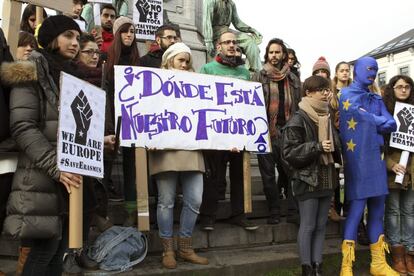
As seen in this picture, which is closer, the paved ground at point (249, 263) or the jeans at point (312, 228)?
the paved ground at point (249, 263)

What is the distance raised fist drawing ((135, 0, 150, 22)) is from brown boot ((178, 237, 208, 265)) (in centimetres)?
366

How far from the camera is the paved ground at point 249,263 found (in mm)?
3850

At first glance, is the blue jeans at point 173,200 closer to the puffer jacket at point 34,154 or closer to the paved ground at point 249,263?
the paved ground at point 249,263

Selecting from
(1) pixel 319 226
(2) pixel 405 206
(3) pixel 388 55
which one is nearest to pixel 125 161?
(1) pixel 319 226

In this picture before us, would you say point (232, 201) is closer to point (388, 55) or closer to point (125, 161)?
point (125, 161)

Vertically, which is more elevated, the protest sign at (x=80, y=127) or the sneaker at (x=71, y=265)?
the protest sign at (x=80, y=127)

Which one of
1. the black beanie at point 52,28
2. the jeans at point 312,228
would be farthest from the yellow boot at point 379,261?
the black beanie at point 52,28

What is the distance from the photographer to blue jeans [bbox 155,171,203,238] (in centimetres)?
397

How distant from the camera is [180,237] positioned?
4.09 m

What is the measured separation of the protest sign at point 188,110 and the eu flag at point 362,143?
2.59 ft

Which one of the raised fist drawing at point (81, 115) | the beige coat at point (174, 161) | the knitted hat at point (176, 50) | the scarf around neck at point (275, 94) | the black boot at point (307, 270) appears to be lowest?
the black boot at point (307, 270)

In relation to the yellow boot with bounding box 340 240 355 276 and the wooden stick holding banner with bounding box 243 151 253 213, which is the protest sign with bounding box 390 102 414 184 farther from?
the wooden stick holding banner with bounding box 243 151 253 213

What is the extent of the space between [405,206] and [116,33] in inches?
138

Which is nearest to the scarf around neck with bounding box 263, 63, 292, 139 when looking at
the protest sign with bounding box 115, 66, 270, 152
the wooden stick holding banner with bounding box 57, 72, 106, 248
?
the protest sign with bounding box 115, 66, 270, 152
